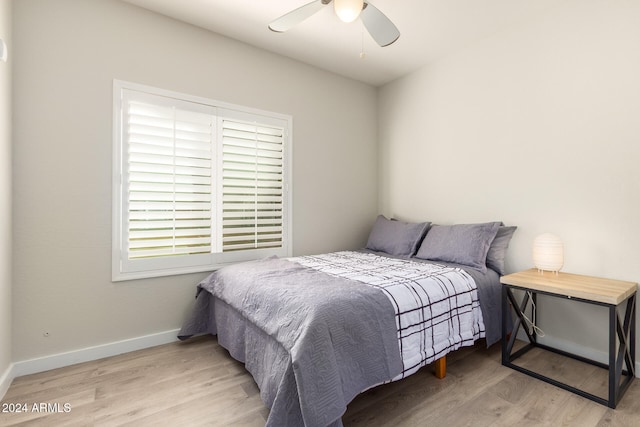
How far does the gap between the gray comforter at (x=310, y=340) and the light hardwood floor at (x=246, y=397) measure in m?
0.22

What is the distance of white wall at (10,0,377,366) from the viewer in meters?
2.05

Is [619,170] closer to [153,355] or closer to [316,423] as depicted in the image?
[316,423]

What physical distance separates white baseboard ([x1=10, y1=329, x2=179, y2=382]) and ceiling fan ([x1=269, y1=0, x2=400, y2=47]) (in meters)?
2.49

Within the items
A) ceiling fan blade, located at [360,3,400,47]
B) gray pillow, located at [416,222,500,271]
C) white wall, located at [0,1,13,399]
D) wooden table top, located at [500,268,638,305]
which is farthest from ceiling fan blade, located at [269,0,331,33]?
wooden table top, located at [500,268,638,305]

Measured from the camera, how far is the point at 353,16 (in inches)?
75.8

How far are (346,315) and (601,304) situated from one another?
1.47m

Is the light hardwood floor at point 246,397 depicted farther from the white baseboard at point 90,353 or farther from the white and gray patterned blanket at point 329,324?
the white and gray patterned blanket at point 329,324

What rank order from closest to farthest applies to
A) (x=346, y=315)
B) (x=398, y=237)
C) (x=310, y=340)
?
(x=310, y=340) < (x=346, y=315) < (x=398, y=237)

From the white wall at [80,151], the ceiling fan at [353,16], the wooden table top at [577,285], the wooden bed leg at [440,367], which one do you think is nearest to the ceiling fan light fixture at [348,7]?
the ceiling fan at [353,16]

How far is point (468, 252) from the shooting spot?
2551mm

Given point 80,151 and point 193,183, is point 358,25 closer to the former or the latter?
point 193,183

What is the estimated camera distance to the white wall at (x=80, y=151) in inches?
80.8

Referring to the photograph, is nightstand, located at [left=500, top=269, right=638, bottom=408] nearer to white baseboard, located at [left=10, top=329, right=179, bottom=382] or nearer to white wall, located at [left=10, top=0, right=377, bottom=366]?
white wall, located at [left=10, top=0, right=377, bottom=366]

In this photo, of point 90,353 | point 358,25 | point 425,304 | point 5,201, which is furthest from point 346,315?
point 358,25
